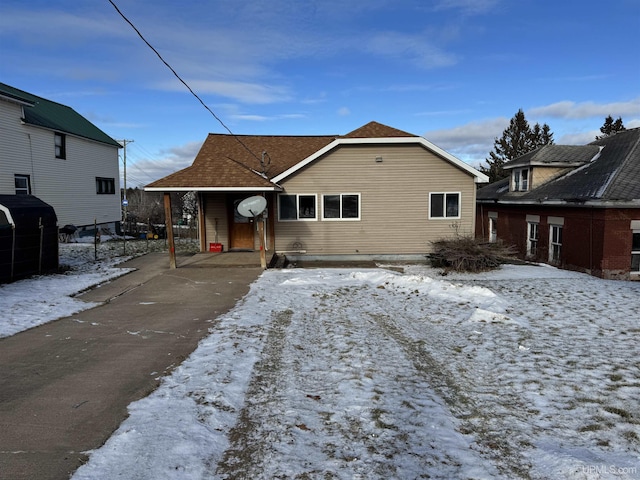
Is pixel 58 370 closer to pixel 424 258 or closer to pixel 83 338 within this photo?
pixel 83 338

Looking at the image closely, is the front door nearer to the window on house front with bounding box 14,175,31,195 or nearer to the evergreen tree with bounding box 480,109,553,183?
the window on house front with bounding box 14,175,31,195

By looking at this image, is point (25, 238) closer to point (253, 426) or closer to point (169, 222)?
point (169, 222)

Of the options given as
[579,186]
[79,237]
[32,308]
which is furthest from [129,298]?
[79,237]

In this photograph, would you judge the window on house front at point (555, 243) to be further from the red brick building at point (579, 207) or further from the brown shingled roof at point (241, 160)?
the brown shingled roof at point (241, 160)

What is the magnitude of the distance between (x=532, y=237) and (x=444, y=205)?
6600 millimetres

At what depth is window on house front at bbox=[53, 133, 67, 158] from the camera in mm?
23219

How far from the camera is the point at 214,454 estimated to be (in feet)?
10.8

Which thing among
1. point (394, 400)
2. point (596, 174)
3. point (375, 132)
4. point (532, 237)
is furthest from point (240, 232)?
point (596, 174)

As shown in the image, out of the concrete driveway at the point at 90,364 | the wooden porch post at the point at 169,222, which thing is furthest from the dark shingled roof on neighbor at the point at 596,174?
the wooden porch post at the point at 169,222

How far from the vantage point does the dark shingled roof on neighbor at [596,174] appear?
45.5ft

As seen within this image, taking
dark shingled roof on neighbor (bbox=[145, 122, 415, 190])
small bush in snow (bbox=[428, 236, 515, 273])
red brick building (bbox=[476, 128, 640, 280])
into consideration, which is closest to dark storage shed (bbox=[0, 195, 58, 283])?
dark shingled roof on neighbor (bbox=[145, 122, 415, 190])

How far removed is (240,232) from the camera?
1552cm

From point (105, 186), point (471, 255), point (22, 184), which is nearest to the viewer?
point (471, 255)

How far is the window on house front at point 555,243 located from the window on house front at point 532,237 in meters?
1.08
